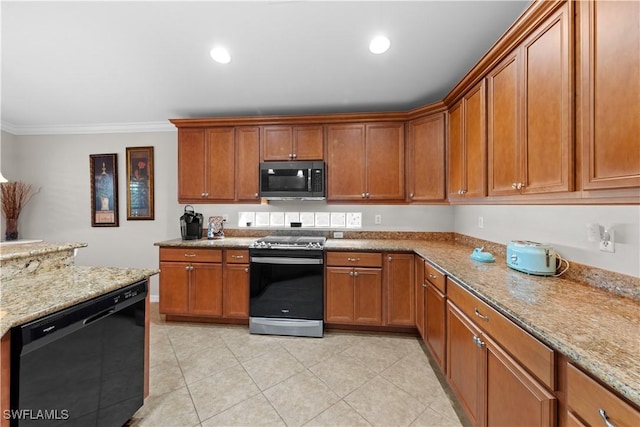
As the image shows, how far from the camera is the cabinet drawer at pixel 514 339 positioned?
88cm

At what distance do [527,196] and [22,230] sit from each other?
19.8 feet

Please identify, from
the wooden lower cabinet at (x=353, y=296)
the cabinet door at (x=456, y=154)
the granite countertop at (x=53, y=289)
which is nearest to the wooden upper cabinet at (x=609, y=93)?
the cabinet door at (x=456, y=154)

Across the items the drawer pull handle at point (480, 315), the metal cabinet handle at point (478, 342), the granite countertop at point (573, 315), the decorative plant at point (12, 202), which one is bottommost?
the metal cabinet handle at point (478, 342)

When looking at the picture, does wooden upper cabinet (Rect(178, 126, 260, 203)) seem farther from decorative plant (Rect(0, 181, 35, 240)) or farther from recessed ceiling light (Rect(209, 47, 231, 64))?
decorative plant (Rect(0, 181, 35, 240))

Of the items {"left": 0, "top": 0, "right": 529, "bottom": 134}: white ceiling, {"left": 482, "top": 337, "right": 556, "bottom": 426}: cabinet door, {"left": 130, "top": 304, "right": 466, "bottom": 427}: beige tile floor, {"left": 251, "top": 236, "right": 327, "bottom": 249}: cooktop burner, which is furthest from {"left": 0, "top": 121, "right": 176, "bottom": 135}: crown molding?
{"left": 482, "top": 337, "right": 556, "bottom": 426}: cabinet door

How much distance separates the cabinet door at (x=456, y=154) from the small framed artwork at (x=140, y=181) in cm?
382

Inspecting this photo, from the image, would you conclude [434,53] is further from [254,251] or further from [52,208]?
[52,208]

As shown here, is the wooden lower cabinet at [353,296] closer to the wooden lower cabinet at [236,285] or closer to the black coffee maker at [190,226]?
the wooden lower cabinet at [236,285]

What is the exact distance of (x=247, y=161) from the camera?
→ 3.05 metres

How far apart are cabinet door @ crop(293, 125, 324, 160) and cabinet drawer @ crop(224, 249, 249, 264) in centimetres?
127

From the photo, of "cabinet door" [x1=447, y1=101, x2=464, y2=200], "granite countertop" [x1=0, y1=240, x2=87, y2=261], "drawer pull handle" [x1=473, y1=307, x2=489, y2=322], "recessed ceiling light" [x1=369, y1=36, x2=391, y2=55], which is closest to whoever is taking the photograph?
"drawer pull handle" [x1=473, y1=307, x2=489, y2=322]

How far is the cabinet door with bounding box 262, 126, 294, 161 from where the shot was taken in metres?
3.00

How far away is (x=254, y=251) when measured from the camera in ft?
8.86

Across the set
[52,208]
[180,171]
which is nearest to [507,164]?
[180,171]
